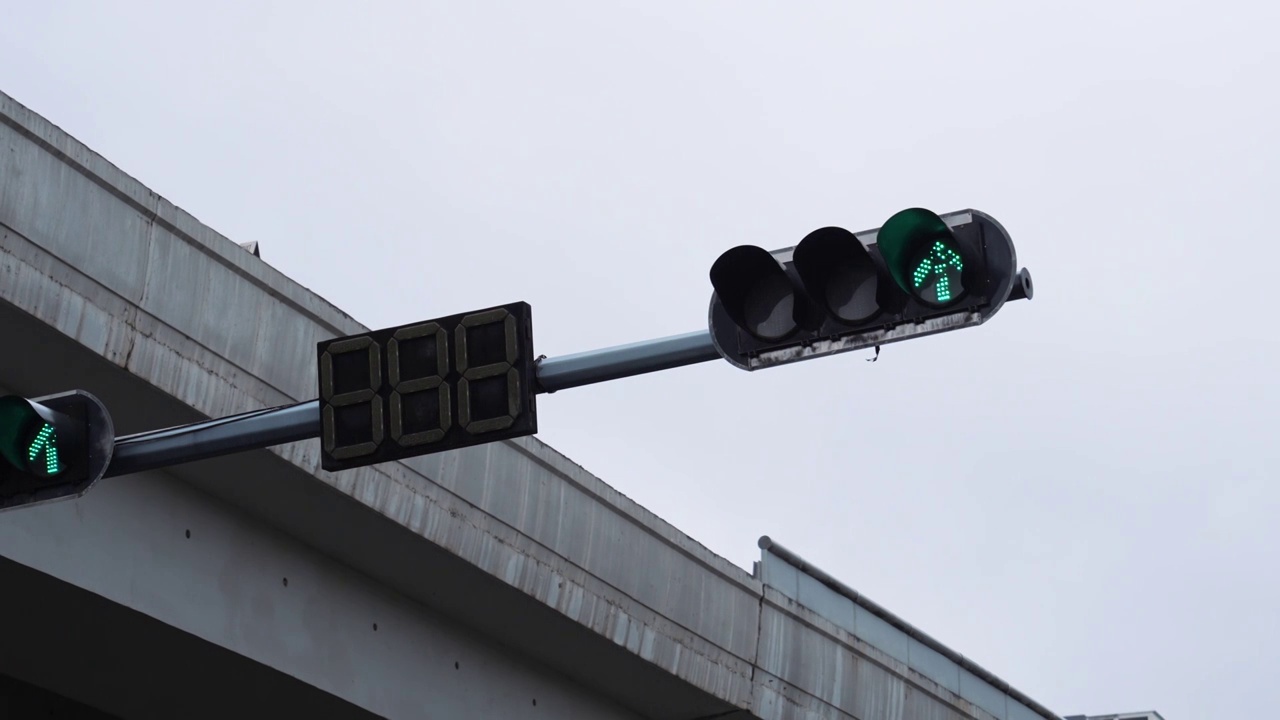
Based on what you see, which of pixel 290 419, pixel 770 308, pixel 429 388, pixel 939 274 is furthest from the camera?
pixel 290 419

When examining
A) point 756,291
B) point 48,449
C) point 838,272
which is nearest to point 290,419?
point 48,449

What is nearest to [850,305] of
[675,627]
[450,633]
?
[450,633]

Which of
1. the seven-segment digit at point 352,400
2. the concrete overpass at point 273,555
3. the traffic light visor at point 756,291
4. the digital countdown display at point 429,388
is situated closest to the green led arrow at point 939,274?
the traffic light visor at point 756,291

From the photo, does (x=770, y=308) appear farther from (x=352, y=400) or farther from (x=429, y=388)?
(x=352, y=400)

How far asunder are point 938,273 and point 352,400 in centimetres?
281

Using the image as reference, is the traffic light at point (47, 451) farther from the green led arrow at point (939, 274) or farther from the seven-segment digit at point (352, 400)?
the green led arrow at point (939, 274)

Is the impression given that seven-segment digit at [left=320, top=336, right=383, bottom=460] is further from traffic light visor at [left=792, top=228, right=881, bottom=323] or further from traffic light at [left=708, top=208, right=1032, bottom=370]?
traffic light visor at [left=792, top=228, right=881, bottom=323]

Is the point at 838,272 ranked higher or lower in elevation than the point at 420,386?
higher

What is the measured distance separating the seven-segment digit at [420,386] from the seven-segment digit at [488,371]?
0.28 feet

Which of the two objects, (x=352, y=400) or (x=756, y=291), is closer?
(x=756, y=291)

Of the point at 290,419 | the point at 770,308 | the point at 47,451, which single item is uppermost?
the point at 770,308

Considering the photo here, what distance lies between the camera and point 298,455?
1363 centimetres

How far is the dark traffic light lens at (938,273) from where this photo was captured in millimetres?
7027

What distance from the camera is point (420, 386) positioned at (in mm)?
7992
